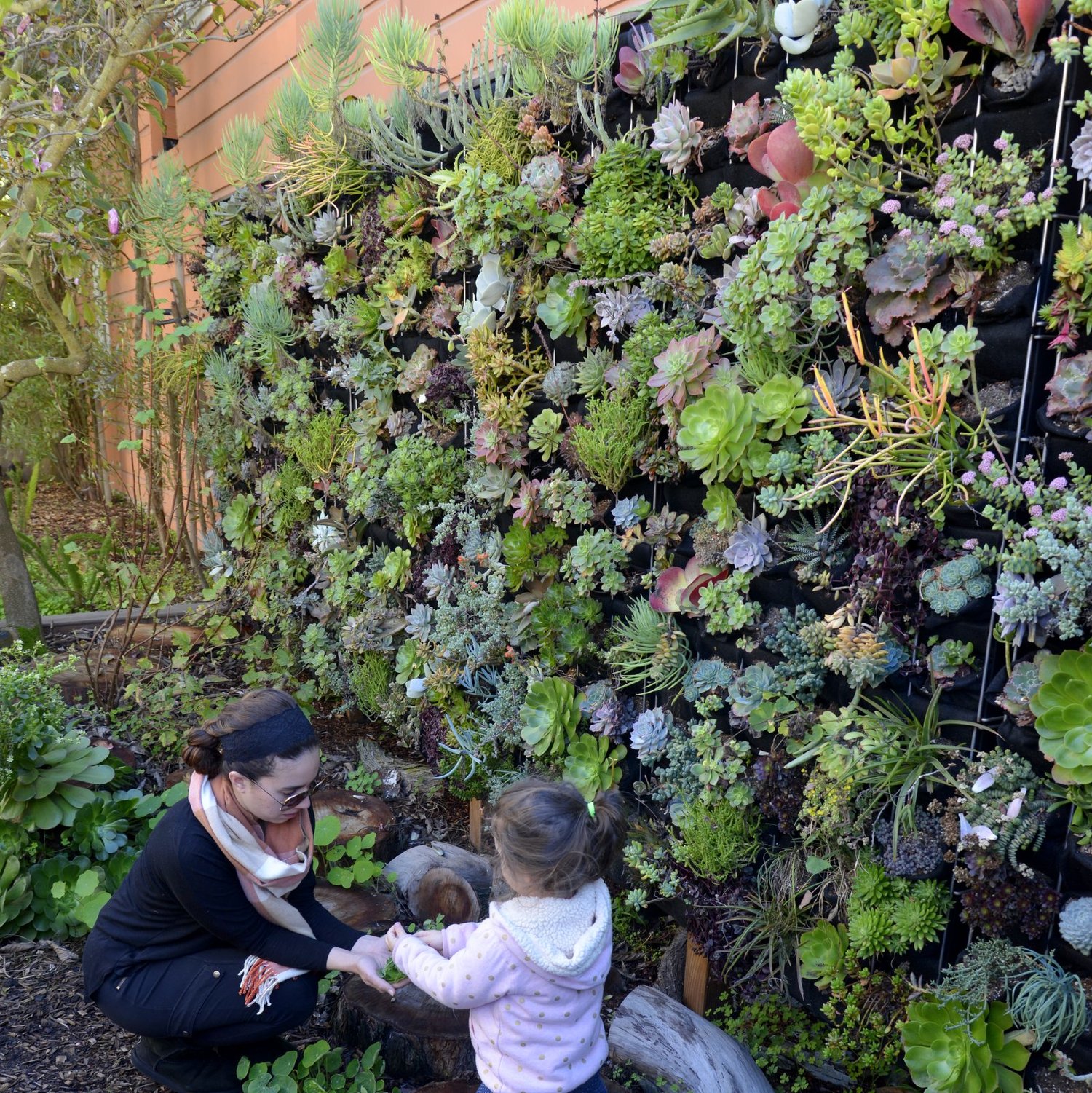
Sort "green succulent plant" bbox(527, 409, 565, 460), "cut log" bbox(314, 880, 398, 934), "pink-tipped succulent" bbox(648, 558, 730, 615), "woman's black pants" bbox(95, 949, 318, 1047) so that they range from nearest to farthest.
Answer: "woman's black pants" bbox(95, 949, 318, 1047)
"pink-tipped succulent" bbox(648, 558, 730, 615)
"cut log" bbox(314, 880, 398, 934)
"green succulent plant" bbox(527, 409, 565, 460)

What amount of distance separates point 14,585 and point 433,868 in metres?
3.06

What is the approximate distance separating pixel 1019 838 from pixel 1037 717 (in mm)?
249

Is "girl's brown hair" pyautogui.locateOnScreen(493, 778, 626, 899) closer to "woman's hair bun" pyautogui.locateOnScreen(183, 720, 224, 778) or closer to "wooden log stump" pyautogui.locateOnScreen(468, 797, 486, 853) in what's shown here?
"woman's hair bun" pyautogui.locateOnScreen(183, 720, 224, 778)

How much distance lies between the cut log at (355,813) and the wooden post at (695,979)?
1.08m

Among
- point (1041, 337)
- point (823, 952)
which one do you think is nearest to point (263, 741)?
point (823, 952)

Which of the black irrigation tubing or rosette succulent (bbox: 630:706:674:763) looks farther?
rosette succulent (bbox: 630:706:674:763)

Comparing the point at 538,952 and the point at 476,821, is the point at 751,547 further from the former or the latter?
the point at 476,821

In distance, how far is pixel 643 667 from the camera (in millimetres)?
2775

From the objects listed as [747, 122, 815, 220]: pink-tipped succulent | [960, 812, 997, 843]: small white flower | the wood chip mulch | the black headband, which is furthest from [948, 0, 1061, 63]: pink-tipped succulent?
the wood chip mulch

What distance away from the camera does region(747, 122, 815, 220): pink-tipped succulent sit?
6.85 ft

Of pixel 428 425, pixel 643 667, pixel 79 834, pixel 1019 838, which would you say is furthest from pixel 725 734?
pixel 79 834

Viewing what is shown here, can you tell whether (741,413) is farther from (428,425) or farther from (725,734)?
(428,425)

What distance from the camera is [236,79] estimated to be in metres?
6.49

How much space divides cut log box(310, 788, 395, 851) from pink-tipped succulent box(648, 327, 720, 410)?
1691 millimetres
